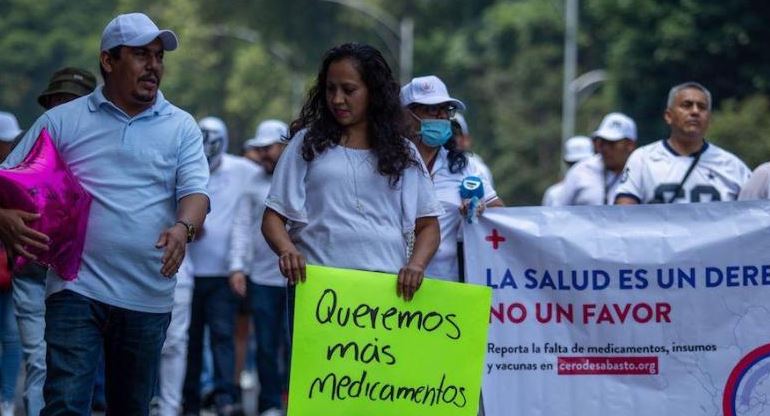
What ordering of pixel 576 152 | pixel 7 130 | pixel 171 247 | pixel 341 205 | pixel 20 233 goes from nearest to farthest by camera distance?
pixel 20 233 < pixel 171 247 < pixel 341 205 < pixel 7 130 < pixel 576 152

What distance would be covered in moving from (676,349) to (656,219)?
65 centimetres

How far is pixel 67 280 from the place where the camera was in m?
6.48

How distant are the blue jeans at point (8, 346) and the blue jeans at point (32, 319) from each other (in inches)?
36.4

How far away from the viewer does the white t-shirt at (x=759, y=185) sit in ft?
28.8

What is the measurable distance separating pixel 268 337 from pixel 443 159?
3890 millimetres

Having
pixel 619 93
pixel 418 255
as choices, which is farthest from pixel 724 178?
pixel 619 93

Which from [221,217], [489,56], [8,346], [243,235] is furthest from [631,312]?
[489,56]

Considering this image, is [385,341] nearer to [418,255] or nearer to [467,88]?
[418,255]

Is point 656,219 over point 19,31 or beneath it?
beneath

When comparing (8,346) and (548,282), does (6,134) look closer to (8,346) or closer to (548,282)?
(8,346)

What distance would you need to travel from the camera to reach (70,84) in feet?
28.5

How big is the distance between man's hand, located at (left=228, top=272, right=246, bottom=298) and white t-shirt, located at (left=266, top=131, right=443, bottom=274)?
4729 millimetres

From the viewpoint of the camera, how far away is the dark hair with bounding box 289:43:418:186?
6.74 m

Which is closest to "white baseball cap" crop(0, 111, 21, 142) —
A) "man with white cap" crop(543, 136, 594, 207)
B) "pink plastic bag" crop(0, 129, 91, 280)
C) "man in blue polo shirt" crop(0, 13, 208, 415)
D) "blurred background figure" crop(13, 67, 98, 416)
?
"blurred background figure" crop(13, 67, 98, 416)
